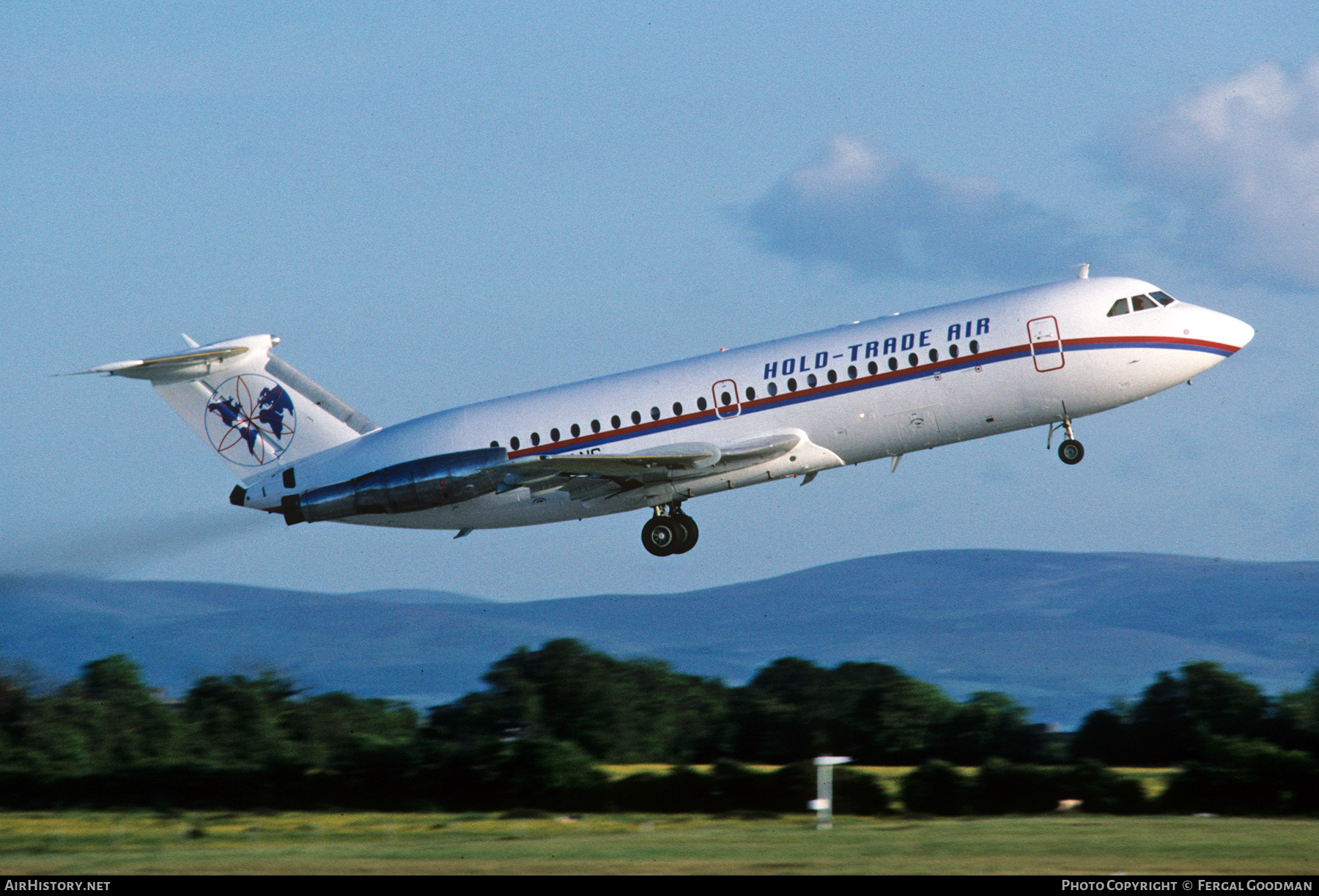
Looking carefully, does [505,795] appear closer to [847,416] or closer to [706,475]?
[706,475]

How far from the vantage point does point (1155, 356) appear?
102 feet

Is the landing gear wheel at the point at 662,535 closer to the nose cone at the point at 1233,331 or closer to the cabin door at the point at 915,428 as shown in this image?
the cabin door at the point at 915,428

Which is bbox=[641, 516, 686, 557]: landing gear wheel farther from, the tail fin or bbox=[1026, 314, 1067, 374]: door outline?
bbox=[1026, 314, 1067, 374]: door outline

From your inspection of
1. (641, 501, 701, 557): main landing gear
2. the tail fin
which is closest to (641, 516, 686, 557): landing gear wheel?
(641, 501, 701, 557): main landing gear

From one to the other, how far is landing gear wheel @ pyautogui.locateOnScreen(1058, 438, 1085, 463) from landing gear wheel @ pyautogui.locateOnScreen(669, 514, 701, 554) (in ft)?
29.4

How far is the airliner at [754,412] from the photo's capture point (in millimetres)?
31156

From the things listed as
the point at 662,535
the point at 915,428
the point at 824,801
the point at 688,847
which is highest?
the point at 915,428

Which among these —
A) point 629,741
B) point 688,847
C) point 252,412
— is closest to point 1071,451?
point 688,847

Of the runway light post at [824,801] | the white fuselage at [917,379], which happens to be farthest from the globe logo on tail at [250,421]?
the runway light post at [824,801]

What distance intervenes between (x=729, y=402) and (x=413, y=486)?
26.6 feet

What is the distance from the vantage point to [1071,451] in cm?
3294

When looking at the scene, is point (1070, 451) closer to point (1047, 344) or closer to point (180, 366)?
point (1047, 344)

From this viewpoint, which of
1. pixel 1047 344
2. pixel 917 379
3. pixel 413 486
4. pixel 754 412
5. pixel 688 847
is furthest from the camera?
pixel 413 486
